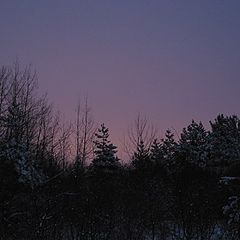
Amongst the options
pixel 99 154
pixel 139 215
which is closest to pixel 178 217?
pixel 139 215

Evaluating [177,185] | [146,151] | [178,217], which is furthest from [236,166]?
[146,151]

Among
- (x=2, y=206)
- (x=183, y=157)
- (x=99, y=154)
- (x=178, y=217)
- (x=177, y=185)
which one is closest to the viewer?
(x=2, y=206)

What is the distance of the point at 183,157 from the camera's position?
29859 millimetres

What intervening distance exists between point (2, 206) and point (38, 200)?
64.0 inches

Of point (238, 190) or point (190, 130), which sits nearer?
point (238, 190)

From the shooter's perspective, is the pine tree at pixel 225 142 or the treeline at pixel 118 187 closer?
the treeline at pixel 118 187

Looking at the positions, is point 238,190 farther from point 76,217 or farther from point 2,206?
point 2,206

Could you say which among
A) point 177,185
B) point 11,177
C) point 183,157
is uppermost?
point 183,157

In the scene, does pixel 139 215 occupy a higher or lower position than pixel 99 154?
lower

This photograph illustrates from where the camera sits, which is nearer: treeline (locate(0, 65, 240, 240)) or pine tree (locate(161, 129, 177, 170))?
treeline (locate(0, 65, 240, 240))

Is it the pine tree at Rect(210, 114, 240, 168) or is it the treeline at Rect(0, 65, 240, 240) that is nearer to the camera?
the treeline at Rect(0, 65, 240, 240)

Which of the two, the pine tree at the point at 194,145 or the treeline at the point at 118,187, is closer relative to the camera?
the treeline at the point at 118,187

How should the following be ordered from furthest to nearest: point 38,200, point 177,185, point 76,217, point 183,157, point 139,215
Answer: point 183,157 → point 177,185 → point 139,215 → point 76,217 → point 38,200

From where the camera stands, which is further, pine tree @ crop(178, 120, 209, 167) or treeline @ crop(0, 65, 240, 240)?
pine tree @ crop(178, 120, 209, 167)
